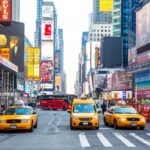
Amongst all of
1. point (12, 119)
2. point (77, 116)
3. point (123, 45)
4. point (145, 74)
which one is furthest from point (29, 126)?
point (123, 45)

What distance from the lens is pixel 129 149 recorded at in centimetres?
1650

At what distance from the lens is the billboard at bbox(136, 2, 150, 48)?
110 metres

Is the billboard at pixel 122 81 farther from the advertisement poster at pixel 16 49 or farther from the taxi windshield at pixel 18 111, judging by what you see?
the taxi windshield at pixel 18 111

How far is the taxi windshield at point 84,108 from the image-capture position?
29.0 m

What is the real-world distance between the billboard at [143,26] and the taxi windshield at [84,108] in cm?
8124

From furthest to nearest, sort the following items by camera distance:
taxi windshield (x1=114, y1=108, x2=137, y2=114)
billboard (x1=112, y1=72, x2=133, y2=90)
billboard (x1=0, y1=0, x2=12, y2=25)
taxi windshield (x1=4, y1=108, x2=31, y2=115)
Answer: billboard (x1=112, y1=72, x2=133, y2=90) → billboard (x1=0, y1=0, x2=12, y2=25) → taxi windshield (x1=114, y1=108, x2=137, y2=114) → taxi windshield (x1=4, y1=108, x2=31, y2=115)

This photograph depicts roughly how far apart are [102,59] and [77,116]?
169 m

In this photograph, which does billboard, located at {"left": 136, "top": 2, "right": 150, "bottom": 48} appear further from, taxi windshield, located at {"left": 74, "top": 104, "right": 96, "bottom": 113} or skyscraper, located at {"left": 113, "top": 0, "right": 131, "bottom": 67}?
taxi windshield, located at {"left": 74, "top": 104, "right": 96, "bottom": 113}

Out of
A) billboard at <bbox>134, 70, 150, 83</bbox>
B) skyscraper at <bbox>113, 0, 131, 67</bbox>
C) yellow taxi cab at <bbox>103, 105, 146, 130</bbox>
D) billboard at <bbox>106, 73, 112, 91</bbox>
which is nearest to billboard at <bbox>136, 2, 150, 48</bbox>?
billboard at <bbox>134, 70, 150, 83</bbox>

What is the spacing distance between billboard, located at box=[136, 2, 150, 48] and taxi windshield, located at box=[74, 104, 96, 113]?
81244 millimetres

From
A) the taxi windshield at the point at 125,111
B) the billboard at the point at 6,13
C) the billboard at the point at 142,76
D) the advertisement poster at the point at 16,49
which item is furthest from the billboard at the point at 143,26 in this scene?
the taxi windshield at the point at 125,111

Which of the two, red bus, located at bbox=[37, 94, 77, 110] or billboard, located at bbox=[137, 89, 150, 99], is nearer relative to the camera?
red bus, located at bbox=[37, 94, 77, 110]

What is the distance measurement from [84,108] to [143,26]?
285 feet

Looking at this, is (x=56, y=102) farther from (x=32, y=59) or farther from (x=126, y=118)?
(x=126, y=118)
